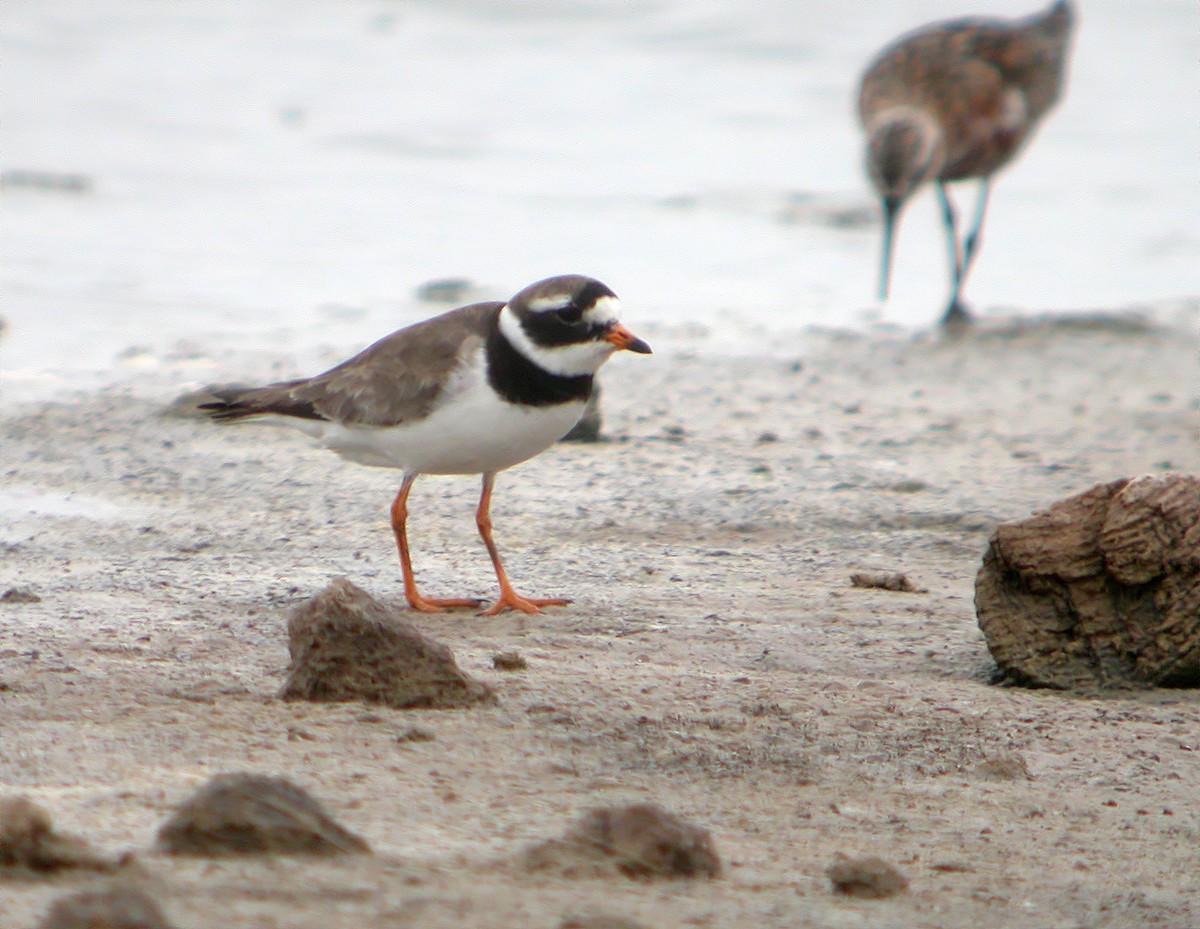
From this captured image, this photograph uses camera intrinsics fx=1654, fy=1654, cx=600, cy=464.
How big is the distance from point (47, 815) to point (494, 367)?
248 cm

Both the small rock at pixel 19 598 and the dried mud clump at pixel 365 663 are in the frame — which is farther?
the small rock at pixel 19 598

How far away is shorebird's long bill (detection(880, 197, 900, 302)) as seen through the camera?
9.91 meters

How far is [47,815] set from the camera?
9.20ft

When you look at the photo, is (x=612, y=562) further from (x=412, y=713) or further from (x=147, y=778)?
(x=147, y=778)

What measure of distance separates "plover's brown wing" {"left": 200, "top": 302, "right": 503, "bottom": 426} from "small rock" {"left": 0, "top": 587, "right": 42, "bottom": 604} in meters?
1.04

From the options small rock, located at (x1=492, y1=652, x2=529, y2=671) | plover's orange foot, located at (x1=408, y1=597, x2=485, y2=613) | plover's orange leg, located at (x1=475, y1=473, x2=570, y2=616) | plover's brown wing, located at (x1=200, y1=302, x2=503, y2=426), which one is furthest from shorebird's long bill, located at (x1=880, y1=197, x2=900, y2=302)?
small rock, located at (x1=492, y1=652, x2=529, y2=671)

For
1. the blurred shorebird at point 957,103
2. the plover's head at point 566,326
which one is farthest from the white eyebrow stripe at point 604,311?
the blurred shorebird at point 957,103

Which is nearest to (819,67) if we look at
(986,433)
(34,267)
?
(34,267)

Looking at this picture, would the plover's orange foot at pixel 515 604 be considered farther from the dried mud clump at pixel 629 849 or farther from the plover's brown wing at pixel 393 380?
the dried mud clump at pixel 629 849

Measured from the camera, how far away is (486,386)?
16.5 ft

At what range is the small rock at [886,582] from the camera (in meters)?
5.28

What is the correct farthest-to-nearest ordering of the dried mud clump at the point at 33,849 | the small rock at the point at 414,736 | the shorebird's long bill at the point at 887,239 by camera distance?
the shorebird's long bill at the point at 887,239
the small rock at the point at 414,736
the dried mud clump at the point at 33,849

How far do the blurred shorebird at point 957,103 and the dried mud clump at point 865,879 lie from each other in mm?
7548

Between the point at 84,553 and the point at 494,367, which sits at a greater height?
the point at 494,367
